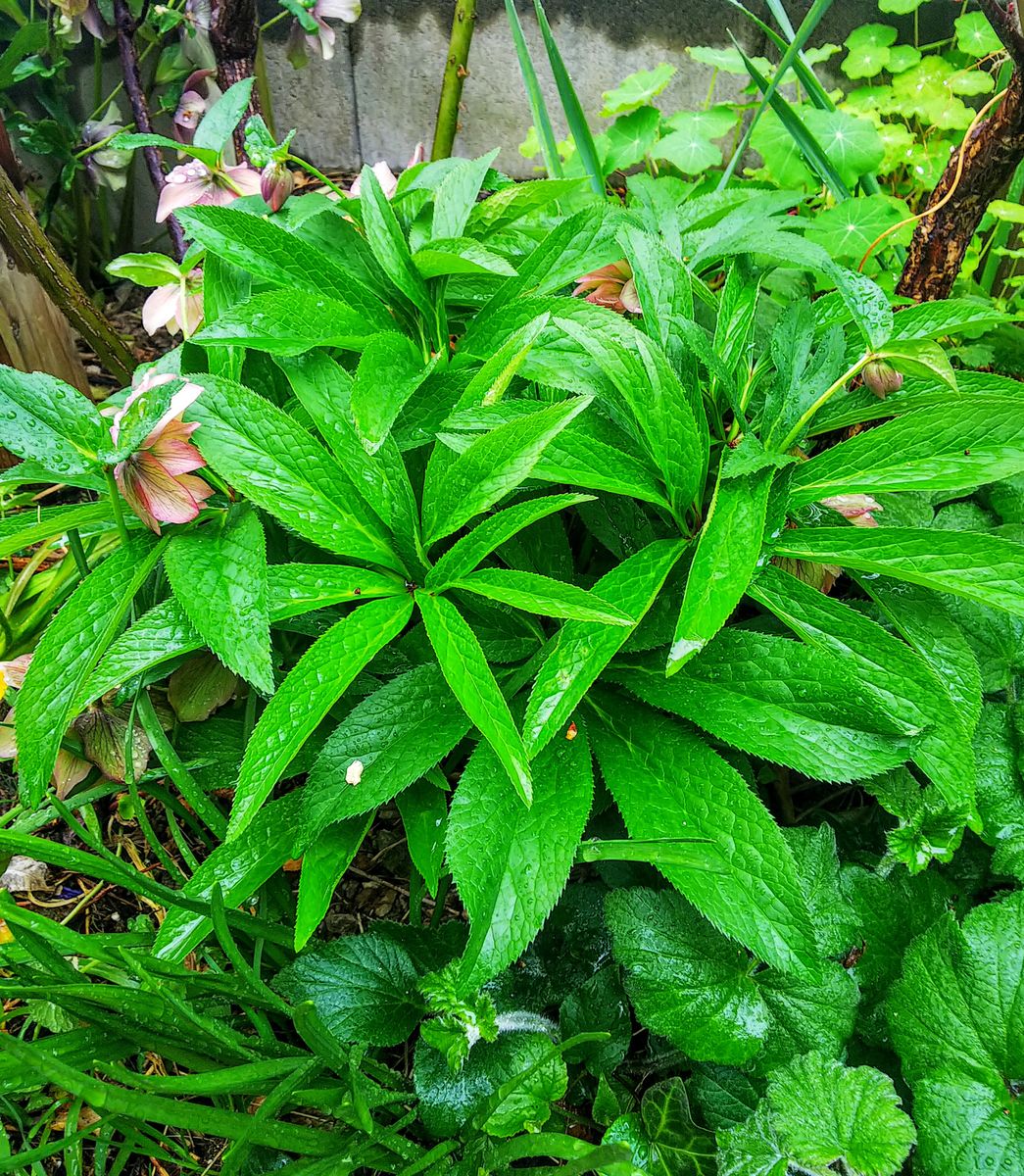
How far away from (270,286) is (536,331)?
0.43 m

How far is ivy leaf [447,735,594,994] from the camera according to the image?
0.68 m

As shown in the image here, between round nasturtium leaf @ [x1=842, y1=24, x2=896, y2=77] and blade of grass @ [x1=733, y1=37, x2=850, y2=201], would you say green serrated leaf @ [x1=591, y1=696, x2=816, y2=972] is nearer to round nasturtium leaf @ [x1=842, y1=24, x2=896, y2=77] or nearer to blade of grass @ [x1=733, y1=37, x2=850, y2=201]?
blade of grass @ [x1=733, y1=37, x2=850, y2=201]

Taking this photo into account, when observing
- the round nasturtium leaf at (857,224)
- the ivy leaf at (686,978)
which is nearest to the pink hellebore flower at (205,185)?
the round nasturtium leaf at (857,224)

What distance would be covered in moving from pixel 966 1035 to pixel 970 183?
0.99 m

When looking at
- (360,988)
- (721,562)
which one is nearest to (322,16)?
(721,562)

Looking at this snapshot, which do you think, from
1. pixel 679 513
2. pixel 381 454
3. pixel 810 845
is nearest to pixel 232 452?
pixel 381 454

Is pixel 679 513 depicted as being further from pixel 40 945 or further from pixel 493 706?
pixel 40 945

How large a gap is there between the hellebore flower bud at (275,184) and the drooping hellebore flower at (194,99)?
1.82 feet

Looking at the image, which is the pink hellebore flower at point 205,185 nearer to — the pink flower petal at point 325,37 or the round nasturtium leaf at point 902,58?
the pink flower petal at point 325,37

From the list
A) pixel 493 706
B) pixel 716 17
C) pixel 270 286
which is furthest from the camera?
pixel 716 17

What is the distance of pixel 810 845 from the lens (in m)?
0.85

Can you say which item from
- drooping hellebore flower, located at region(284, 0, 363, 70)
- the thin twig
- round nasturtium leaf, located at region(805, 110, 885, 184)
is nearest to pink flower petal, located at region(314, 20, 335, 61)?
drooping hellebore flower, located at region(284, 0, 363, 70)

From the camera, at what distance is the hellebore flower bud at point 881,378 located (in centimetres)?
85

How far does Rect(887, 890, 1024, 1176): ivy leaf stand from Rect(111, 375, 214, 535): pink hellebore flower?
Answer: 2.75 feet
